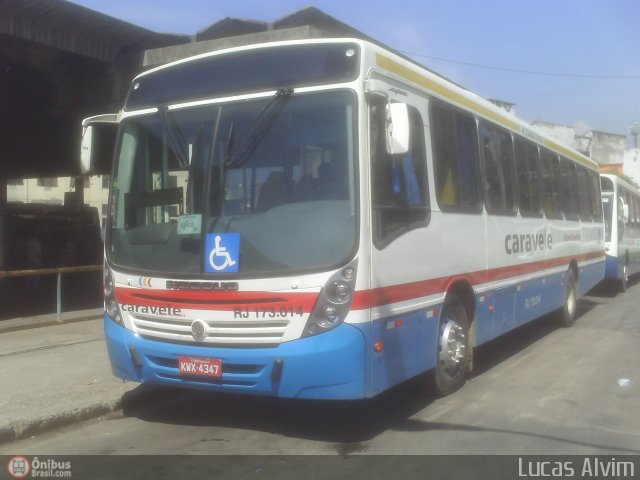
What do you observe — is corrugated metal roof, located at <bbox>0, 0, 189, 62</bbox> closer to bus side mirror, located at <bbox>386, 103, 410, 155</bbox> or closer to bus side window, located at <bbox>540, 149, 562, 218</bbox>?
bus side window, located at <bbox>540, 149, 562, 218</bbox>

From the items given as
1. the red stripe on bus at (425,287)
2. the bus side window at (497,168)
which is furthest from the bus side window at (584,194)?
the bus side window at (497,168)

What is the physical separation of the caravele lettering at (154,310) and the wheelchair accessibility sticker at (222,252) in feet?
1.50

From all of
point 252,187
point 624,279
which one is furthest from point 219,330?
point 624,279

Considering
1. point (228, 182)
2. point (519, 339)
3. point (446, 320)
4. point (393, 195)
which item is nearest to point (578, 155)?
point (519, 339)

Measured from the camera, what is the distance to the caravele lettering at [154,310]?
19.2 feet

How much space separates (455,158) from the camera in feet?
24.1

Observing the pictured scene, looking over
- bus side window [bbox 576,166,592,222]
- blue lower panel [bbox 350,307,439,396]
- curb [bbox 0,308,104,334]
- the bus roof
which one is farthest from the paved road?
bus side window [bbox 576,166,592,222]

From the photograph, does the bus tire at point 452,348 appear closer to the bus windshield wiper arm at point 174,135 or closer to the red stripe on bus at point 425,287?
the red stripe on bus at point 425,287

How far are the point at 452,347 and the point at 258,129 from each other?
9.87ft

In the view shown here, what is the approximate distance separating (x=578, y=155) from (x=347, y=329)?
968 cm

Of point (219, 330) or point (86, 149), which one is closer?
point (219, 330)

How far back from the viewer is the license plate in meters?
5.68

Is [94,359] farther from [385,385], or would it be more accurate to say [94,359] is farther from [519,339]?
[519,339]

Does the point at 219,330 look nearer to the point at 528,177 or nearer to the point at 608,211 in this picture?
the point at 528,177
